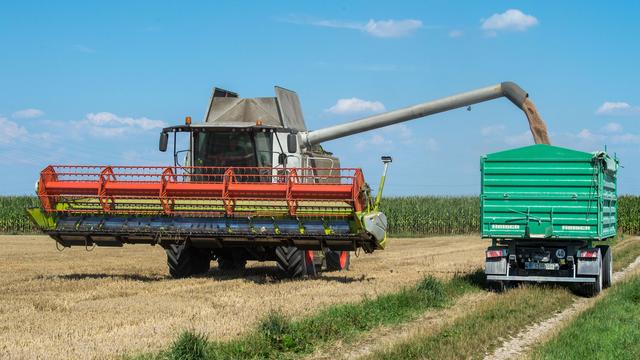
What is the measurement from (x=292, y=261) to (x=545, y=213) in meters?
4.56

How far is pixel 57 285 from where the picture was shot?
50.0ft

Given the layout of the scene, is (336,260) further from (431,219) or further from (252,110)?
(431,219)

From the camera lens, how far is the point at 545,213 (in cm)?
1535

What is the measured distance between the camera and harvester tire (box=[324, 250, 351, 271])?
60.4 feet

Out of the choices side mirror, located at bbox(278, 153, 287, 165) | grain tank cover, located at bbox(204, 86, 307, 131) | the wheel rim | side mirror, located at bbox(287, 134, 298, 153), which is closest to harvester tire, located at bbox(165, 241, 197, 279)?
side mirror, located at bbox(278, 153, 287, 165)

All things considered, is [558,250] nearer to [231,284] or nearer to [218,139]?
[231,284]

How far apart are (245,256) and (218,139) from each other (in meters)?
2.37

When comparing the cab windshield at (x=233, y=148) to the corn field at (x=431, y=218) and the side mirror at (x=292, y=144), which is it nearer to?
the side mirror at (x=292, y=144)

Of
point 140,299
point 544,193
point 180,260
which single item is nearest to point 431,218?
point 180,260

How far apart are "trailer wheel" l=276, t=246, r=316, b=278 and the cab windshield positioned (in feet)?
6.42

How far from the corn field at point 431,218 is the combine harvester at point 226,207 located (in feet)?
91.2

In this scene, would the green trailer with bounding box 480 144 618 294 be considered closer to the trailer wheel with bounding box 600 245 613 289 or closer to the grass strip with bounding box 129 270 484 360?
the trailer wheel with bounding box 600 245 613 289

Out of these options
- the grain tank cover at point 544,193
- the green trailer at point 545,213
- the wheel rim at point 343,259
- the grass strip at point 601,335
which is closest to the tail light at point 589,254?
the green trailer at point 545,213

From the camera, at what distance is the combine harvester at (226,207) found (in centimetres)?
1527
